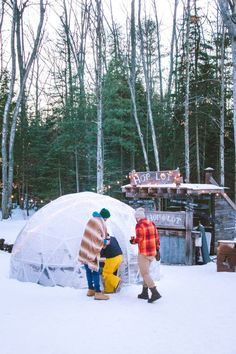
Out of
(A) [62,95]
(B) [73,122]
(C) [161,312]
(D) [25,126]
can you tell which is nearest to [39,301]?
(C) [161,312]

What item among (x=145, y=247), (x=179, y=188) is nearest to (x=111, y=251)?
(x=145, y=247)

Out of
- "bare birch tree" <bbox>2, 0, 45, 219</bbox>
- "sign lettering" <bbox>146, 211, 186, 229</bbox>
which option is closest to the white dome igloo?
"sign lettering" <bbox>146, 211, 186, 229</bbox>

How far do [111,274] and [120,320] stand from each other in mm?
1904

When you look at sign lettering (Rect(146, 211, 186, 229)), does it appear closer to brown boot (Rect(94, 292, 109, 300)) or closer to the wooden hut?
the wooden hut

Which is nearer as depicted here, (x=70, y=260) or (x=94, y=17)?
(x=70, y=260)

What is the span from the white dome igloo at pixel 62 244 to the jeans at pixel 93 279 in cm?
69

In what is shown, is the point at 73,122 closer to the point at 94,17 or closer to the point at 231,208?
the point at 94,17

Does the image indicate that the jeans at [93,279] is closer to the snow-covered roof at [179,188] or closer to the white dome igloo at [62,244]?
the white dome igloo at [62,244]

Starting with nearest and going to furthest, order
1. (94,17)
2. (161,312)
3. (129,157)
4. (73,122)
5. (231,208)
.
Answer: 1. (161,312)
2. (231,208)
3. (94,17)
4. (73,122)
5. (129,157)

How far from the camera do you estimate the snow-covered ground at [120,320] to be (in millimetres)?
5605

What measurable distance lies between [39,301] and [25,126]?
20.8m

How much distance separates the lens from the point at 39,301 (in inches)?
317

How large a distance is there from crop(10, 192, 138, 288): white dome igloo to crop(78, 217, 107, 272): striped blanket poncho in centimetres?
97

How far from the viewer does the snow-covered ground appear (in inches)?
221
